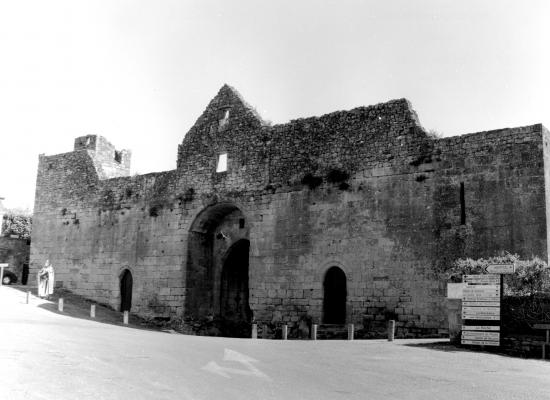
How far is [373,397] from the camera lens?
8102 mm

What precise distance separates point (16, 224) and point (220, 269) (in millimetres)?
22248

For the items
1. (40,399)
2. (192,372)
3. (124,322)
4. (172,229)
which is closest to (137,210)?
(172,229)

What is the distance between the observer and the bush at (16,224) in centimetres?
4031

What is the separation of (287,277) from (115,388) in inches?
482

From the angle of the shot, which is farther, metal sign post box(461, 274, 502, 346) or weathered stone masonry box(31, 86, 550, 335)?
weathered stone masonry box(31, 86, 550, 335)

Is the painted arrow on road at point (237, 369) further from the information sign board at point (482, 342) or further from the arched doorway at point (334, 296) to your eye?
the arched doorway at point (334, 296)

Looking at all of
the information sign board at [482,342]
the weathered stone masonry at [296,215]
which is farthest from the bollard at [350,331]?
the information sign board at [482,342]

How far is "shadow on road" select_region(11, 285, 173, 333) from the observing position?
22.0 metres

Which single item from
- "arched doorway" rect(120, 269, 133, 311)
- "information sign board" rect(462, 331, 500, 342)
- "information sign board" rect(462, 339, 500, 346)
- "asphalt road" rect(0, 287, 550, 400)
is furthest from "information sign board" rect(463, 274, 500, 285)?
"arched doorway" rect(120, 269, 133, 311)

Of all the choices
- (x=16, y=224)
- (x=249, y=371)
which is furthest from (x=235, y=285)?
(x=16, y=224)

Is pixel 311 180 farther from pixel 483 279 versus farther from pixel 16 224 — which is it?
pixel 16 224

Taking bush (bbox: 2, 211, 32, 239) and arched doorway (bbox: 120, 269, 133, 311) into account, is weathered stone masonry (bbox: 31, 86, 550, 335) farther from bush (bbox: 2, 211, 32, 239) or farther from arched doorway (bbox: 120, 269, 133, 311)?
bush (bbox: 2, 211, 32, 239)

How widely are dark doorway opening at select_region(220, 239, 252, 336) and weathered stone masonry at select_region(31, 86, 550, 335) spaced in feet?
0.20

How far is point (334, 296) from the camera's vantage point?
1978cm
